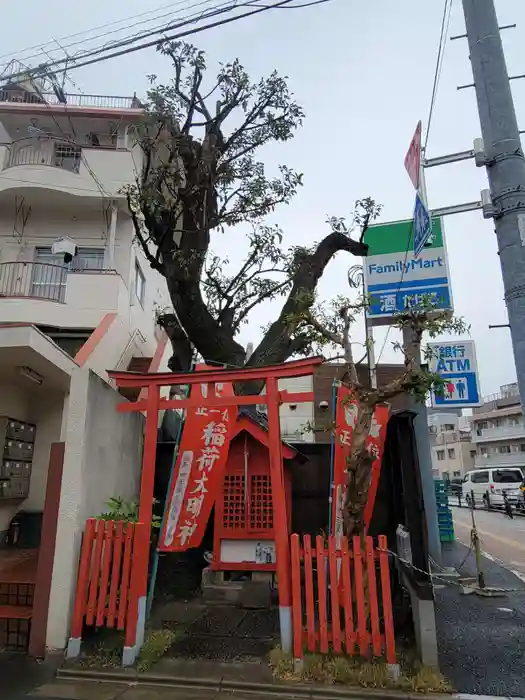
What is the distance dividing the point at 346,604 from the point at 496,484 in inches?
962

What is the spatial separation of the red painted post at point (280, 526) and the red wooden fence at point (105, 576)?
1691 mm

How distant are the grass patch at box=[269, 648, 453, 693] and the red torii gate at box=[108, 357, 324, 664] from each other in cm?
24

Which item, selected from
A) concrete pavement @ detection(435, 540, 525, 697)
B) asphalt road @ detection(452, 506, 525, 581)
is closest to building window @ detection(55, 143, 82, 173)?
concrete pavement @ detection(435, 540, 525, 697)

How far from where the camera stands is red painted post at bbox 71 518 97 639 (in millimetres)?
5336

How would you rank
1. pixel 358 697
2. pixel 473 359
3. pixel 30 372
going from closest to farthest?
1. pixel 358 697
2. pixel 30 372
3. pixel 473 359

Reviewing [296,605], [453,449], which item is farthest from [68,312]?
[453,449]

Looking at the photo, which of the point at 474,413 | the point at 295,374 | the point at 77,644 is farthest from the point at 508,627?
Answer: the point at 474,413

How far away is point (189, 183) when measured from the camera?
9273mm

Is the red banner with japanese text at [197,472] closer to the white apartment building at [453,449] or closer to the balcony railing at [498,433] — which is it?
the balcony railing at [498,433]

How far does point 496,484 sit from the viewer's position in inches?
1009

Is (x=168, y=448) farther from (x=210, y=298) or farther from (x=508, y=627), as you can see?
(x=508, y=627)

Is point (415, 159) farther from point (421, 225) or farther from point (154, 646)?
point (154, 646)

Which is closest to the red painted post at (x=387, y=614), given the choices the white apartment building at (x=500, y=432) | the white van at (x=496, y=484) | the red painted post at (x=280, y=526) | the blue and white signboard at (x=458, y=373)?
the red painted post at (x=280, y=526)

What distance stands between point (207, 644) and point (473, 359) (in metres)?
7.96
